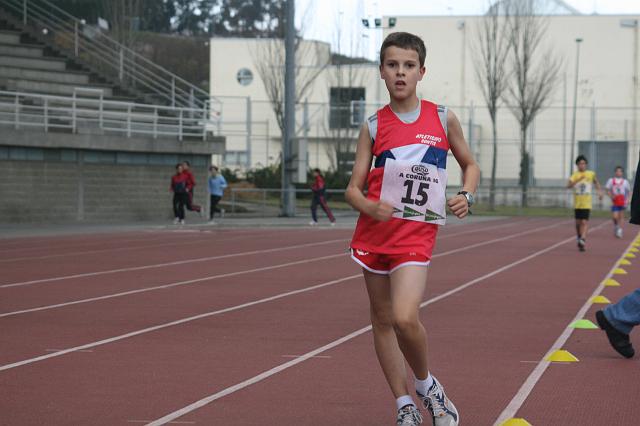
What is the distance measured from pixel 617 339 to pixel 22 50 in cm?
3239

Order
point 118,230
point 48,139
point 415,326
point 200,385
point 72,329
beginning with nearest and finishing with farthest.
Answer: point 415,326
point 200,385
point 72,329
point 118,230
point 48,139

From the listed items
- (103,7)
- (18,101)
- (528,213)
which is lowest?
(528,213)

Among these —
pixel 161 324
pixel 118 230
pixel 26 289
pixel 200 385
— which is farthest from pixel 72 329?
pixel 118 230

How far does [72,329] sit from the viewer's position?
10.3 metres

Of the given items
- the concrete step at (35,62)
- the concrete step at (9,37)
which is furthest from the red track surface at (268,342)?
the concrete step at (9,37)

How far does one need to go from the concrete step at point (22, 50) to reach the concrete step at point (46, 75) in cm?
97

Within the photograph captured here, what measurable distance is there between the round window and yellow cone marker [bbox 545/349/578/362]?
6177 centimetres

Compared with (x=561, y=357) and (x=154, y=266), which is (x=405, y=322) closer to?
(x=561, y=357)

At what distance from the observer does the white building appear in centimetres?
5459

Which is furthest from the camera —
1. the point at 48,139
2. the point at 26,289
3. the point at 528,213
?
the point at 528,213

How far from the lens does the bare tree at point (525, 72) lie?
55406mm

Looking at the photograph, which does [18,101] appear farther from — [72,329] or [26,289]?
[72,329]

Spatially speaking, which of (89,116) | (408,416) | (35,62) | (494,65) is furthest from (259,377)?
(494,65)

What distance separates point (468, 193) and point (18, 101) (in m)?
29.7
